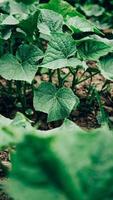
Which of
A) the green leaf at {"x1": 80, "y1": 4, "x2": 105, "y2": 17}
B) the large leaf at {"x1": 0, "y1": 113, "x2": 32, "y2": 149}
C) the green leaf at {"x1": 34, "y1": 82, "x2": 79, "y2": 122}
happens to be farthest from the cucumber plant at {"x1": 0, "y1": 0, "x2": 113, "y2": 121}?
the green leaf at {"x1": 80, "y1": 4, "x2": 105, "y2": 17}

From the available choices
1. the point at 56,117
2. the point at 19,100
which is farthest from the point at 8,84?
the point at 56,117

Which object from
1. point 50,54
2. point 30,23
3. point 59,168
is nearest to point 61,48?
point 50,54

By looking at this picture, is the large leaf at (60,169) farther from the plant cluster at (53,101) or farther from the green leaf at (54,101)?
the green leaf at (54,101)

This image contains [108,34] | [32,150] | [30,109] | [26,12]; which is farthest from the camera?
[108,34]

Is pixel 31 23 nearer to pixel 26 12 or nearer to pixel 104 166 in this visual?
pixel 26 12

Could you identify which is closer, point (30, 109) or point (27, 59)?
point (27, 59)

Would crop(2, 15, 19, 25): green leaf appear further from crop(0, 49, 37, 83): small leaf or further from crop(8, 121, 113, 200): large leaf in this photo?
crop(8, 121, 113, 200): large leaf
